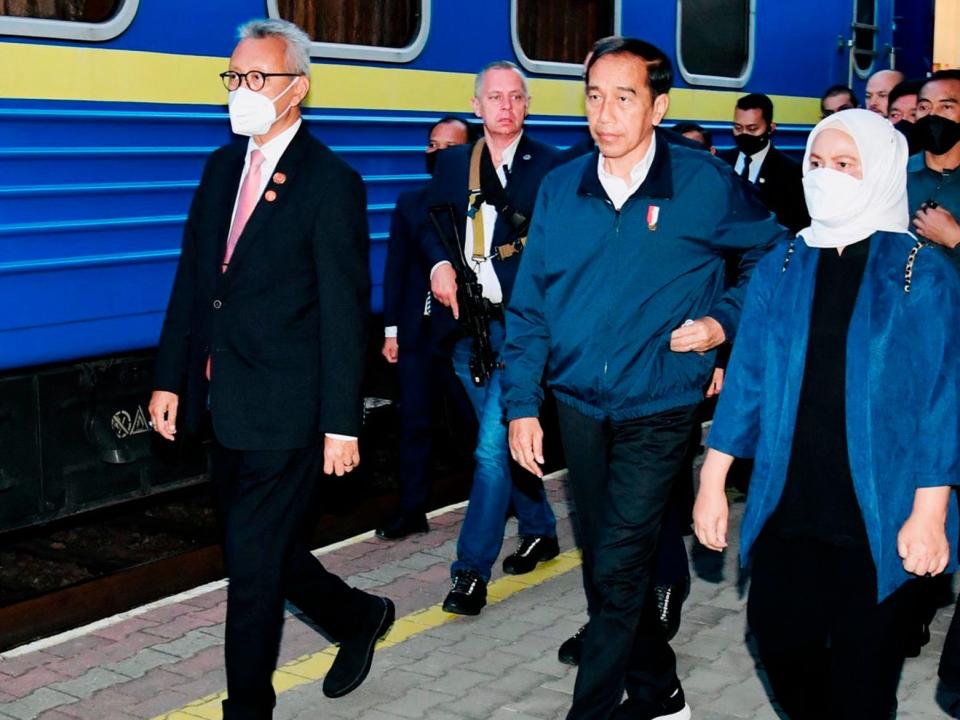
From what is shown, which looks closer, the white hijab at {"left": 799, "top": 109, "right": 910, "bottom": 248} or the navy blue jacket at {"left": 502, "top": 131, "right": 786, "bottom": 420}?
the white hijab at {"left": 799, "top": 109, "right": 910, "bottom": 248}

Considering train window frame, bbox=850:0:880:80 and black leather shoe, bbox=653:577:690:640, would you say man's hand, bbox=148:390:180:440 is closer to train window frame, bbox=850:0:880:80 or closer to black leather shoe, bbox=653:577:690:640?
black leather shoe, bbox=653:577:690:640

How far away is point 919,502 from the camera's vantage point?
10.3 ft

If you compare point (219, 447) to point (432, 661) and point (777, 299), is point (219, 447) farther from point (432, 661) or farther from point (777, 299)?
point (777, 299)

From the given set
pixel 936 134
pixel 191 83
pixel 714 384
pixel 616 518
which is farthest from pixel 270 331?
pixel 936 134

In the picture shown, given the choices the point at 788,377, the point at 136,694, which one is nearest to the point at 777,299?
the point at 788,377

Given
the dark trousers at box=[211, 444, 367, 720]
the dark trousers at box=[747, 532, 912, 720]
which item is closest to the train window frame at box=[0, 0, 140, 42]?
the dark trousers at box=[211, 444, 367, 720]

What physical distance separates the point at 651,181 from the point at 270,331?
1021 millimetres

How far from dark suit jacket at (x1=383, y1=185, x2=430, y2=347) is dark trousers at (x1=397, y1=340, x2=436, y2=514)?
150 mm

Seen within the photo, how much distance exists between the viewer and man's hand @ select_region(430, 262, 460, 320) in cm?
538

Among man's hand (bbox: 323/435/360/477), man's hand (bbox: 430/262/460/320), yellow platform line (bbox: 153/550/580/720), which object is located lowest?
yellow platform line (bbox: 153/550/580/720)

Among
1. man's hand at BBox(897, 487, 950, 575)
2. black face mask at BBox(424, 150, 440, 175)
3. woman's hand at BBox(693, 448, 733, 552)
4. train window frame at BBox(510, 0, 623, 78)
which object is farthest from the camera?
train window frame at BBox(510, 0, 623, 78)

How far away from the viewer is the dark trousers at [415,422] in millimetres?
6258

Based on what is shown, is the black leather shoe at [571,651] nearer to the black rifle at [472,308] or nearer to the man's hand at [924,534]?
the black rifle at [472,308]

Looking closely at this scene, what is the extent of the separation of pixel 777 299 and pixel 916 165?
2.17m
